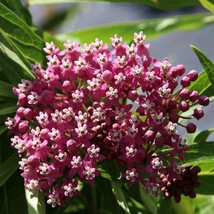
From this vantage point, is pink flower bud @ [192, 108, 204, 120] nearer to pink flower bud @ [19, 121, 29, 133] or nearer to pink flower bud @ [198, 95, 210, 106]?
pink flower bud @ [198, 95, 210, 106]

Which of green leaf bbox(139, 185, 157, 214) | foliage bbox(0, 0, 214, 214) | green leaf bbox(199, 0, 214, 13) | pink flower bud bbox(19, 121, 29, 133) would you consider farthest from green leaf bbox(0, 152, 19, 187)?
green leaf bbox(199, 0, 214, 13)

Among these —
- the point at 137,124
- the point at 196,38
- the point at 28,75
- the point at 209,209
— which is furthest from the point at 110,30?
the point at 196,38

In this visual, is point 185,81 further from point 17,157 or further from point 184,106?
point 17,157

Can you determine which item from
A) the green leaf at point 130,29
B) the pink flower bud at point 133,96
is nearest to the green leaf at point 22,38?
the pink flower bud at point 133,96

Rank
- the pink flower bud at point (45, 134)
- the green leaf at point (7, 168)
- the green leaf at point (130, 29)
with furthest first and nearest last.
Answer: the green leaf at point (130, 29) < the green leaf at point (7, 168) < the pink flower bud at point (45, 134)

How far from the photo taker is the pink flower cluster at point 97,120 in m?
1.01

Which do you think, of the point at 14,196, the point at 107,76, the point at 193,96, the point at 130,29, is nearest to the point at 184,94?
the point at 193,96

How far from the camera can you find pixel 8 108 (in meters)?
1.10

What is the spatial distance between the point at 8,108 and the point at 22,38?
Result: 0.49 feet

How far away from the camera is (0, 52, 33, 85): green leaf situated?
1.13m

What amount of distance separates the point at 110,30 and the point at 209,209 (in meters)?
0.55

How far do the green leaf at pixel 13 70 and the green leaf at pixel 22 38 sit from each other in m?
0.04

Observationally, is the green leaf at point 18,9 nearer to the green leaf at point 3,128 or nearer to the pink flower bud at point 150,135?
the green leaf at point 3,128

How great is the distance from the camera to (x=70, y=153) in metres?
1.01
